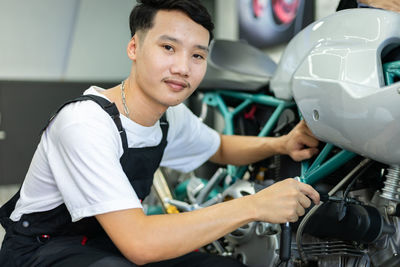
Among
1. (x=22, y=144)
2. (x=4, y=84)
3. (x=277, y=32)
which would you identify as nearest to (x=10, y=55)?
(x=4, y=84)

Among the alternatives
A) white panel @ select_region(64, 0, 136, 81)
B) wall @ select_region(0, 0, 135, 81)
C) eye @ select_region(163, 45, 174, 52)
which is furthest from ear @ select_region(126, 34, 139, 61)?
white panel @ select_region(64, 0, 136, 81)

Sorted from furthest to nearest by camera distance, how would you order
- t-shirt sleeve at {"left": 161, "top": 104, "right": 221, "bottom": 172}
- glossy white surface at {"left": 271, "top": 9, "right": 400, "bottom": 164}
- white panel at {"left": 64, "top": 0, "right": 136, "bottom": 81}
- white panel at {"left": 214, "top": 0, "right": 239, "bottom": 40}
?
white panel at {"left": 214, "top": 0, "right": 239, "bottom": 40} < white panel at {"left": 64, "top": 0, "right": 136, "bottom": 81} < t-shirt sleeve at {"left": 161, "top": 104, "right": 221, "bottom": 172} < glossy white surface at {"left": 271, "top": 9, "right": 400, "bottom": 164}

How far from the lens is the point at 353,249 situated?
107 cm

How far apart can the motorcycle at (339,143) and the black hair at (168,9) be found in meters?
0.27

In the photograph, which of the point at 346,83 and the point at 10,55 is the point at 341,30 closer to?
the point at 346,83

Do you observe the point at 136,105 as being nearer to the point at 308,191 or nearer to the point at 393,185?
the point at 308,191

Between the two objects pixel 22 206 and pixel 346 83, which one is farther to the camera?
pixel 22 206

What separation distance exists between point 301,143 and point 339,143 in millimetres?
258

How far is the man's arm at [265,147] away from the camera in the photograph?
1.20m

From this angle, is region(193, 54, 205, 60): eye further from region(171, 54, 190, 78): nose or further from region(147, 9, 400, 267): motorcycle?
region(147, 9, 400, 267): motorcycle

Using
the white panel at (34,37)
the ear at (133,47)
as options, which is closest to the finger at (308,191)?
the ear at (133,47)

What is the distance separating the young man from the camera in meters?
0.86

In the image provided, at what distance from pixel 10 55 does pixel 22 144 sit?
2.60 feet

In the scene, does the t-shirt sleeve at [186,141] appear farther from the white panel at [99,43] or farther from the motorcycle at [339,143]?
the white panel at [99,43]
